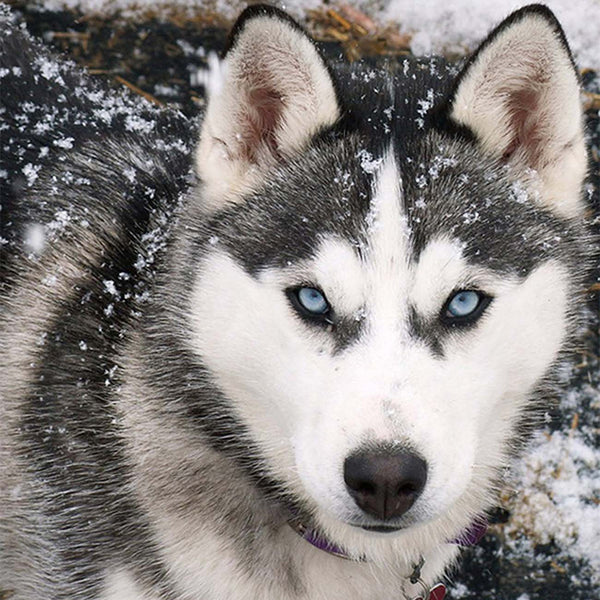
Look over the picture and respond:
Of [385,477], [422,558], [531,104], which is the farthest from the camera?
[422,558]

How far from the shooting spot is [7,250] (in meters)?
2.84

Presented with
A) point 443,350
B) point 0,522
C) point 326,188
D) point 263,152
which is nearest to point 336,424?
point 443,350

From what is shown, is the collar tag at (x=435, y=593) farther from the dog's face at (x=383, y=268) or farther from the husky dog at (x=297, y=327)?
the dog's face at (x=383, y=268)

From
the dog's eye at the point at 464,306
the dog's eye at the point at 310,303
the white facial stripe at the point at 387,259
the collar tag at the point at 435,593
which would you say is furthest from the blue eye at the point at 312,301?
the collar tag at the point at 435,593

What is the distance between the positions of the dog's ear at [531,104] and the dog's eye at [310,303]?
55cm

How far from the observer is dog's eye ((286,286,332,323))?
2.03 meters

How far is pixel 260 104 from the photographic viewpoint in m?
2.28

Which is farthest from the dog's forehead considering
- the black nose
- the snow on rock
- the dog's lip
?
the snow on rock

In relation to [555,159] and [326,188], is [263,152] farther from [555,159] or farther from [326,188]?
[555,159]

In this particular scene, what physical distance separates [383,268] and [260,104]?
0.56 m

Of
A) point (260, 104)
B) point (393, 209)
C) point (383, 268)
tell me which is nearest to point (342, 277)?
point (383, 268)

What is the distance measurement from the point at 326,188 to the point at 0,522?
144 centimetres

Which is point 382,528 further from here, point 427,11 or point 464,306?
point 427,11

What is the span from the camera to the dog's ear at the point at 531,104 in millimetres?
2072
